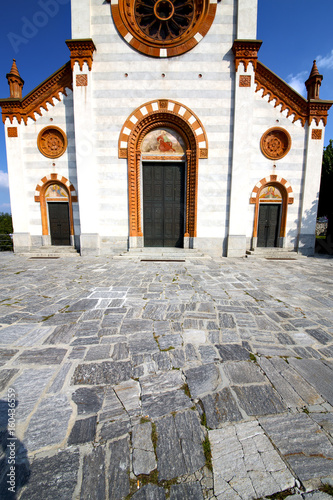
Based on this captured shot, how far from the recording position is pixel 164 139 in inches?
383

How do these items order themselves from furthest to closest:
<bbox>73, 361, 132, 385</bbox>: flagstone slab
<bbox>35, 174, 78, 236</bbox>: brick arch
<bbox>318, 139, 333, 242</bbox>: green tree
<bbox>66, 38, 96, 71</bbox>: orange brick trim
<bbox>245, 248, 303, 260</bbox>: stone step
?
1. <bbox>318, 139, 333, 242</bbox>: green tree
2. <bbox>35, 174, 78, 236</bbox>: brick arch
3. <bbox>245, 248, 303, 260</bbox>: stone step
4. <bbox>66, 38, 96, 71</bbox>: orange brick trim
5. <bbox>73, 361, 132, 385</bbox>: flagstone slab

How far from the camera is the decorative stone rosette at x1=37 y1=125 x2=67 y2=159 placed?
9820 mm

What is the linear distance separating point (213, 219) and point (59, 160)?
804cm

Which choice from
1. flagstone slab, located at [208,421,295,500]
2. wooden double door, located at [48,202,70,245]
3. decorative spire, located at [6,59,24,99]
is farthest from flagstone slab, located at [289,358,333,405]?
decorative spire, located at [6,59,24,99]

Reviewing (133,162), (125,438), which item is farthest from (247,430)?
(133,162)

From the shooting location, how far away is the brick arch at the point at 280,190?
991 cm

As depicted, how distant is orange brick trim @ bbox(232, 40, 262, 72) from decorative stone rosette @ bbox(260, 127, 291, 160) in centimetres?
281

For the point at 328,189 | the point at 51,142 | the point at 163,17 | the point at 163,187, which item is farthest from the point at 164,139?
the point at 328,189

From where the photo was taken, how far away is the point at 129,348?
2.61 meters

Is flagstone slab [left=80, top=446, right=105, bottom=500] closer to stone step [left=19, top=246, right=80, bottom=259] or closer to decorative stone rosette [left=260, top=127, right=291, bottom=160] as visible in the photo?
stone step [left=19, top=246, right=80, bottom=259]

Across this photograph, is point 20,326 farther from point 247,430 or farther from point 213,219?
point 213,219

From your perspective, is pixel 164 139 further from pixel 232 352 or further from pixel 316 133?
pixel 232 352

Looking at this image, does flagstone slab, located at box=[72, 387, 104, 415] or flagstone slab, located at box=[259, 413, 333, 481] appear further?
flagstone slab, located at box=[72, 387, 104, 415]

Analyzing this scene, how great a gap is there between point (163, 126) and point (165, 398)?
34.7 ft
